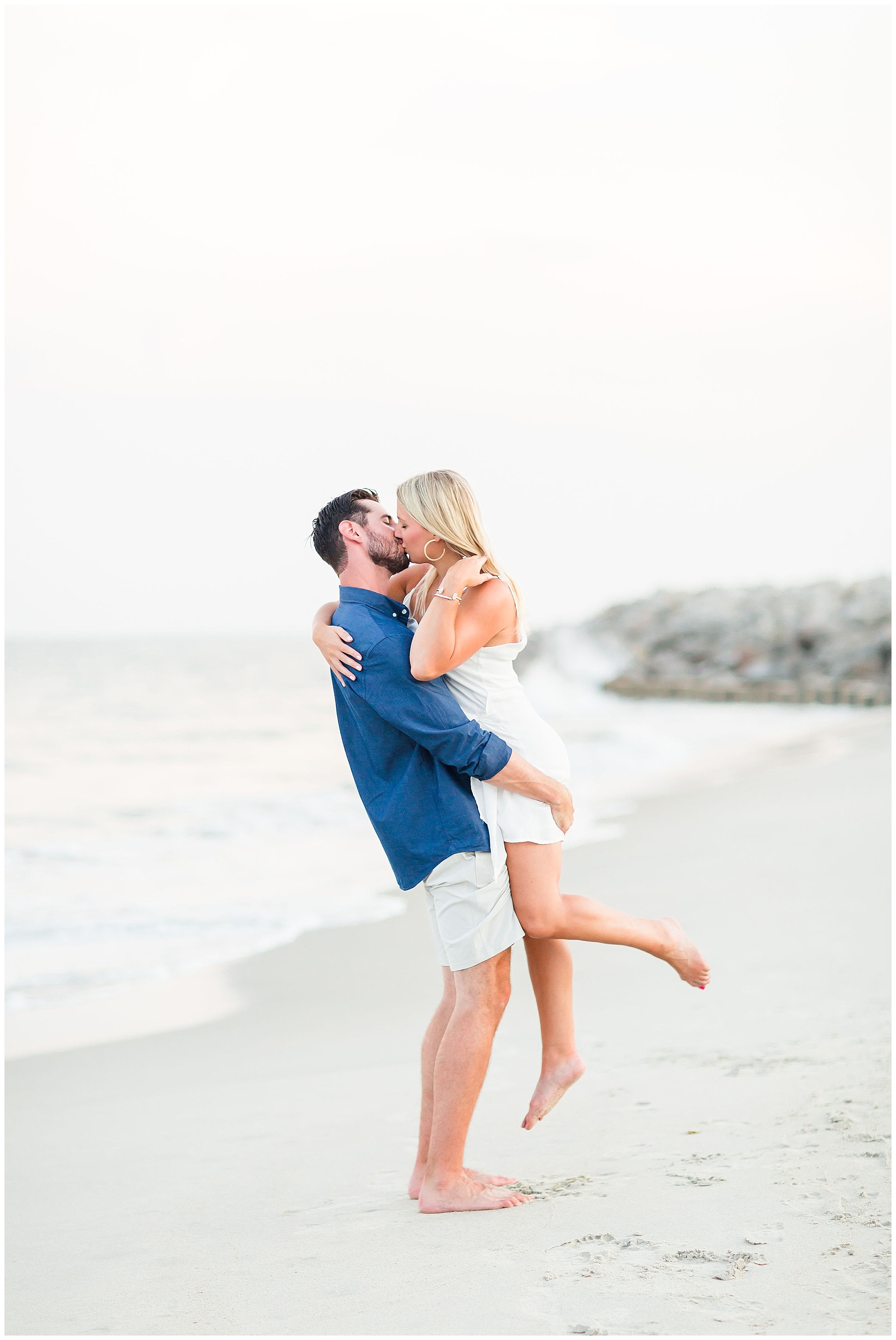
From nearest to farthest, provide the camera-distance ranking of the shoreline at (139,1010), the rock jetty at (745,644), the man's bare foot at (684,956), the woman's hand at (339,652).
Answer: the woman's hand at (339,652) < the man's bare foot at (684,956) < the shoreline at (139,1010) < the rock jetty at (745,644)

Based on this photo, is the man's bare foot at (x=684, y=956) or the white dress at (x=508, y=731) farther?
the man's bare foot at (x=684, y=956)

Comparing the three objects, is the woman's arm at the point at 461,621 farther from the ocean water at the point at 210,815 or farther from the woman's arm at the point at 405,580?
the ocean water at the point at 210,815

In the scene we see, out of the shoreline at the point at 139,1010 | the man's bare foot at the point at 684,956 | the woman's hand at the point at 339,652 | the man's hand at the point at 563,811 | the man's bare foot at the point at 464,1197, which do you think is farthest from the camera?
the shoreline at the point at 139,1010

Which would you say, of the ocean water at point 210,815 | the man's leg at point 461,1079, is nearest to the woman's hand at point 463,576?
the man's leg at point 461,1079

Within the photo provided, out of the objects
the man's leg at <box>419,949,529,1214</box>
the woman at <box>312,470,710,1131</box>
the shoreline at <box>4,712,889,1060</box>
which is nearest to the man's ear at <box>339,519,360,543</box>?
the woman at <box>312,470,710,1131</box>

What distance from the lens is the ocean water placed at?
7.30 meters

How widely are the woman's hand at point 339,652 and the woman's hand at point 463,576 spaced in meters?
0.33

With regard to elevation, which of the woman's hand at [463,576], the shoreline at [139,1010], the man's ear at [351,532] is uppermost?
the man's ear at [351,532]

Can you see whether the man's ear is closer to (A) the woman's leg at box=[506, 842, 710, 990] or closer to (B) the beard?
(B) the beard

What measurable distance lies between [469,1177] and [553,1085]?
1.19 feet

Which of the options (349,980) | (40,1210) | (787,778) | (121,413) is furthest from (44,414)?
(40,1210)

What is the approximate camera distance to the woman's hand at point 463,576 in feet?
10.1

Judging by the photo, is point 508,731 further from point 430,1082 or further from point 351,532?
point 430,1082

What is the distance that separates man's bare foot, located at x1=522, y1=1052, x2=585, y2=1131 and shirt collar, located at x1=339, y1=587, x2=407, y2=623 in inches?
56.3
